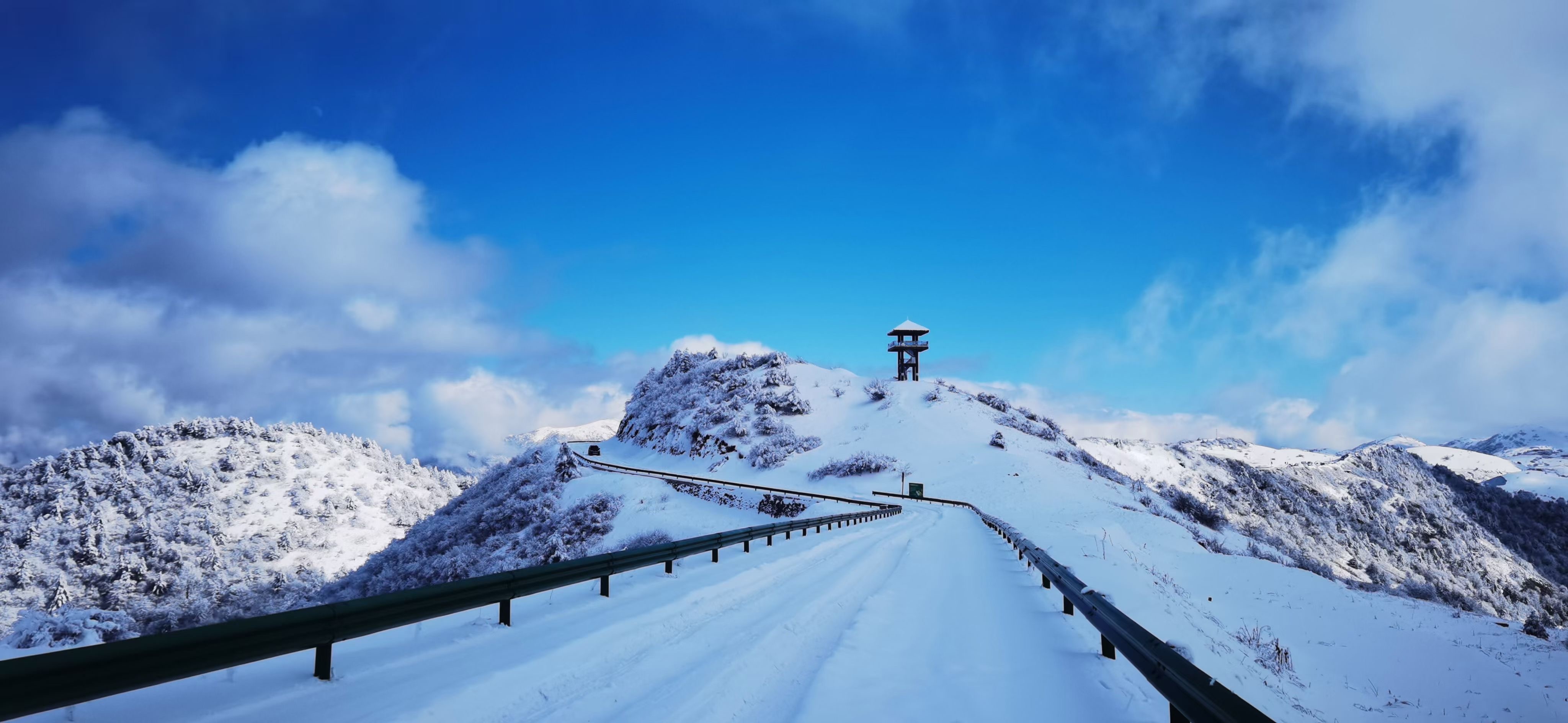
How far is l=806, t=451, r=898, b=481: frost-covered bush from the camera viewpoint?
58.0 meters

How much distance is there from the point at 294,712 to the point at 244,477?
107 meters

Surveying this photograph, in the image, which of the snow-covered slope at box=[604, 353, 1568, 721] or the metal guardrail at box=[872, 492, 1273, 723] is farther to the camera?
the snow-covered slope at box=[604, 353, 1568, 721]

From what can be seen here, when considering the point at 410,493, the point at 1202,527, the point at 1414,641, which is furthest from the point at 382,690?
the point at 410,493

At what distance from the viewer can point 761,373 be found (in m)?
90.2

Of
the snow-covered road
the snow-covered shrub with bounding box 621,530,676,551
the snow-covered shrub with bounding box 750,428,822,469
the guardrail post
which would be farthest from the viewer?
the snow-covered shrub with bounding box 750,428,822,469

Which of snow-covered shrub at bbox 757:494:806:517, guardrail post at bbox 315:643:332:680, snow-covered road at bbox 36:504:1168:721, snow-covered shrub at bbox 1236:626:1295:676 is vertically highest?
guardrail post at bbox 315:643:332:680

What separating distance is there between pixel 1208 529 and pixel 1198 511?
24.6ft

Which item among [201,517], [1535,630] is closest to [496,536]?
[1535,630]

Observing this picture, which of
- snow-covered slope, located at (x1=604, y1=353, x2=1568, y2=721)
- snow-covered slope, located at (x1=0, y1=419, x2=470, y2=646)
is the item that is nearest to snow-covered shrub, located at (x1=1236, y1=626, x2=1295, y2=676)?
snow-covered slope, located at (x1=604, y1=353, x2=1568, y2=721)

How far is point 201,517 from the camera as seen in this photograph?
242 ft

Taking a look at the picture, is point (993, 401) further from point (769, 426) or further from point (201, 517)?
point (201, 517)

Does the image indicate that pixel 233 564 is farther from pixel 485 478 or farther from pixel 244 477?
pixel 485 478

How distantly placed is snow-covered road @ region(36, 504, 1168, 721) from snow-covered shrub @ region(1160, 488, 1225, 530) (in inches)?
Answer: 1957

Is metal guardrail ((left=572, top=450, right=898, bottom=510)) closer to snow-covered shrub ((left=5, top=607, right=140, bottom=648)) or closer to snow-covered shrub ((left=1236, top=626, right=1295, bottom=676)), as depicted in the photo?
snow-covered shrub ((left=1236, top=626, right=1295, bottom=676))
